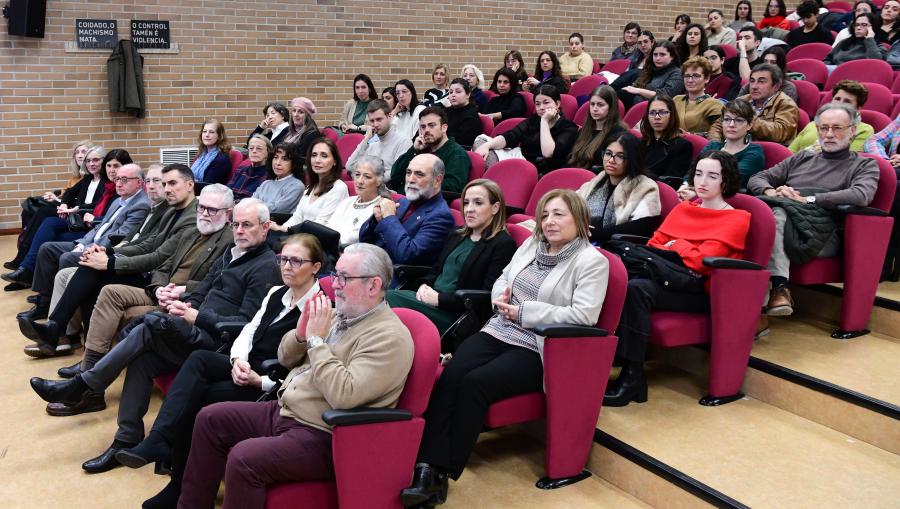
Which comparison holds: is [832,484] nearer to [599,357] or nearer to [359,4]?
[599,357]

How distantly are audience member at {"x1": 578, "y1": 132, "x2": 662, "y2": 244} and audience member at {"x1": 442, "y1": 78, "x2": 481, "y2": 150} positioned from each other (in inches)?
87.0

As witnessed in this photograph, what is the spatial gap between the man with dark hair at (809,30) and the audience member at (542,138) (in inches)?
113

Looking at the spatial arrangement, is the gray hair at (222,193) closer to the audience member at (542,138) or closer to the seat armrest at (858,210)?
the audience member at (542,138)

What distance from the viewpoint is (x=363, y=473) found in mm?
2178

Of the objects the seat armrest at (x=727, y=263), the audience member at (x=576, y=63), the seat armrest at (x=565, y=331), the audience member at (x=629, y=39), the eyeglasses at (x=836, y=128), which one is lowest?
the seat armrest at (x=565, y=331)

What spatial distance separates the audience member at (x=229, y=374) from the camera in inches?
102

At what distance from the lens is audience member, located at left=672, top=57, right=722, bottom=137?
4.48 meters

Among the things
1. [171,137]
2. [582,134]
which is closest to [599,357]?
[582,134]

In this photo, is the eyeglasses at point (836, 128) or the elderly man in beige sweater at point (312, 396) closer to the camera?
the elderly man in beige sweater at point (312, 396)

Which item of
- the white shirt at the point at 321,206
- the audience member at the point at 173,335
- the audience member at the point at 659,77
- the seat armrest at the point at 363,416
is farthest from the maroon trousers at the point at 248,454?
the audience member at the point at 659,77

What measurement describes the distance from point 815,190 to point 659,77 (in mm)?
2507

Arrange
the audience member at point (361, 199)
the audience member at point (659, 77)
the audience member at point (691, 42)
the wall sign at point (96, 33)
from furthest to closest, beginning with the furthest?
the wall sign at point (96, 33), the audience member at point (691, 42), the audience member at point (659, 77), the audience member at point (361, 199)

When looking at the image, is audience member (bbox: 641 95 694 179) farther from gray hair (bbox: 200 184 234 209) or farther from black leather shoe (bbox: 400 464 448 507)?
black leather shoe (bbox: 400 464 448 507)

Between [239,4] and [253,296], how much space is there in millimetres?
4504
